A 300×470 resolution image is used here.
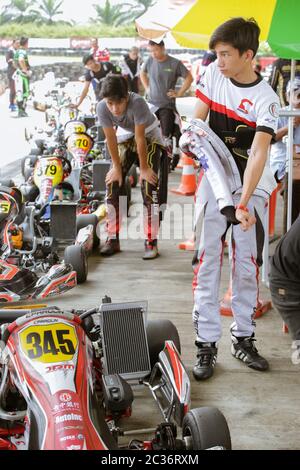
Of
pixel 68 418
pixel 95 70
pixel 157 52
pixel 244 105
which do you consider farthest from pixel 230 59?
pixel 95 70

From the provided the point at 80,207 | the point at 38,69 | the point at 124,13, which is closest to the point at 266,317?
the point at 80,207

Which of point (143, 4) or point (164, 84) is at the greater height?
point (143, 4)

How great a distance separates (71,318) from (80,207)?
420 centimetres

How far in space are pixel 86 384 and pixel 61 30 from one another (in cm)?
1606

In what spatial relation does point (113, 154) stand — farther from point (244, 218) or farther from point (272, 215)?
point (244, 218)

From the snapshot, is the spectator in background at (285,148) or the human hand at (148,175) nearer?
the spectator in background at (285,148)

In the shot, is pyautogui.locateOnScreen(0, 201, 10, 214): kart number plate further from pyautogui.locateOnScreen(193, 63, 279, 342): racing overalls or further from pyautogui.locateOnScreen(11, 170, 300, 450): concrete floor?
pyautogui.locateOnScreen(193, 63, 279, 342): racing overalls

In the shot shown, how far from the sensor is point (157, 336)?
3424 millimetres

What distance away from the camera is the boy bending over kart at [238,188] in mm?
3389

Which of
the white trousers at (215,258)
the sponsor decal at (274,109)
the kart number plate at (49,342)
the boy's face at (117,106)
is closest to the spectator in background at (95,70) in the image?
the boy's face at (117,106)

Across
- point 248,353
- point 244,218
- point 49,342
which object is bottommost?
point 248,353

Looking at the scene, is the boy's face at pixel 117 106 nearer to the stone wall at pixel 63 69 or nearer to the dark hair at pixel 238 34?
the dark hair at pixel 238 34

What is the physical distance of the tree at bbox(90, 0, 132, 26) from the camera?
18.3m

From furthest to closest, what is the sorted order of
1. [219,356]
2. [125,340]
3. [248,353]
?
1. [219,356]
2. [248,353]
3. [125,340]
